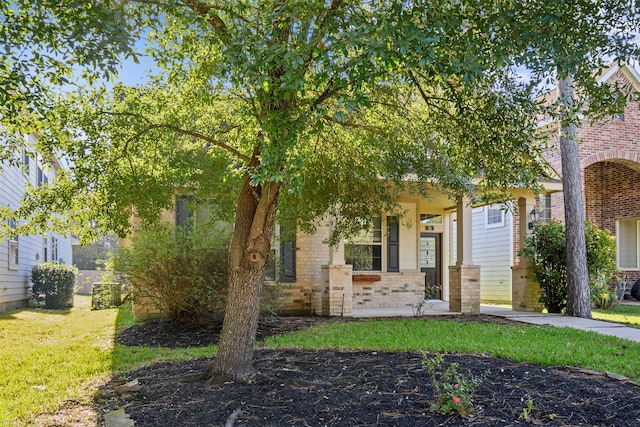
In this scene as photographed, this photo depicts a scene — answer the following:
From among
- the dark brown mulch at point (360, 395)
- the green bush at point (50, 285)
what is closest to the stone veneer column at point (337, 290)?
the dark brown mulch at point (360, 395)

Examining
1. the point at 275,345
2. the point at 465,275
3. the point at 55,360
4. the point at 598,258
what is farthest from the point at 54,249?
the point at 598,258

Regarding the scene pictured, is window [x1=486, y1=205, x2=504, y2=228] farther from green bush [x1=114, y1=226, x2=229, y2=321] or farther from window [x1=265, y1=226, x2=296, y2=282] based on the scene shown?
green bush [x1=114, y1=226, x2=229, y2=321]

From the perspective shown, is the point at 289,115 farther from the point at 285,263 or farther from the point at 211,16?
the point at 285,263

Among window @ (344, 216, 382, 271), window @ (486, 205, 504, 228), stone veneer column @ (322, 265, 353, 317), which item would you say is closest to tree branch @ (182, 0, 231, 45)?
stone veneer column @ (322, 265, 353, 317)

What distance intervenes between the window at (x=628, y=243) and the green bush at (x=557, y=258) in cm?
620

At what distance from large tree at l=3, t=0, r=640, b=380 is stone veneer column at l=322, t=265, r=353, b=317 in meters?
2.94

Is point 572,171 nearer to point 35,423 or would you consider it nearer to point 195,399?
point 195,399

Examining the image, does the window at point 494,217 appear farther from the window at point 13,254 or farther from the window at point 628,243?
the window at point 13,254

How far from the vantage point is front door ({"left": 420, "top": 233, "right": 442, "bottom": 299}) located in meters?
15.6

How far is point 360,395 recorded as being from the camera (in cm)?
447

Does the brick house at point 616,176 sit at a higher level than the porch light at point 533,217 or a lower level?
higher

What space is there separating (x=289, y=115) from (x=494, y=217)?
15545 millimetres

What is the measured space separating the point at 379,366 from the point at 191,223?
17.8 feet

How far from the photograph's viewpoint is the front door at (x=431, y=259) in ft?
51.1
